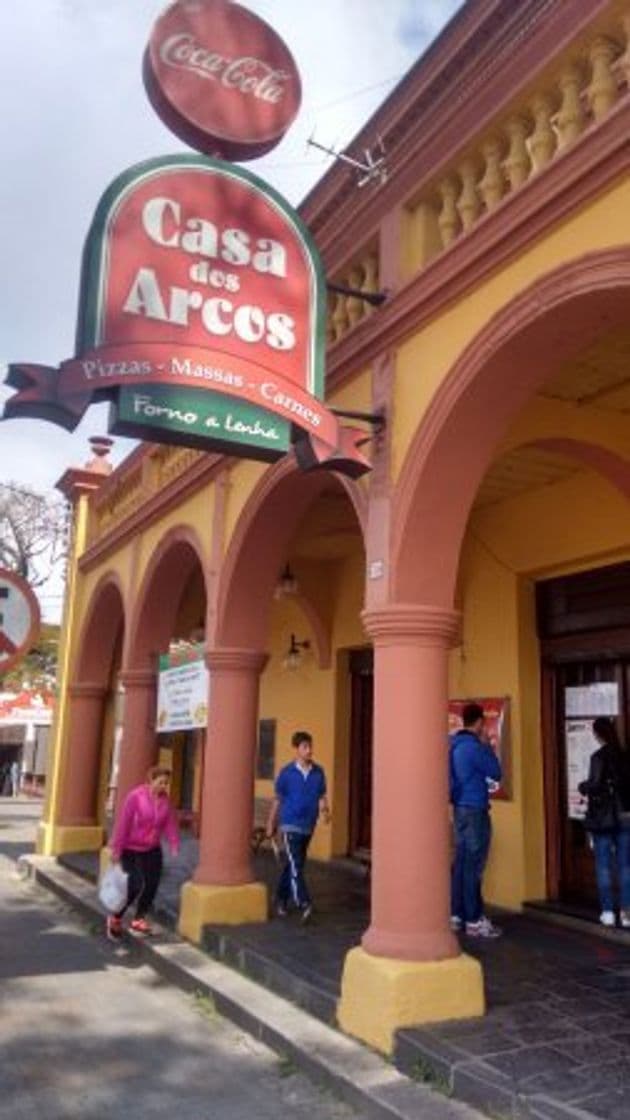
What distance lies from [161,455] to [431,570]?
643 cm

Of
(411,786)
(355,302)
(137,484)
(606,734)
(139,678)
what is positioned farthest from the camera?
(137,484)

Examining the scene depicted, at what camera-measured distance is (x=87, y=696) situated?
45.1 ft

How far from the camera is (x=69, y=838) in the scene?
1330 cm

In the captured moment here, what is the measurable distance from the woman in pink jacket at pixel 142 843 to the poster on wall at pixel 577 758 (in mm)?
3280

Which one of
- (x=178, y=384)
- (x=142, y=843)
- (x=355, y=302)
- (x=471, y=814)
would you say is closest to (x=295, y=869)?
(x=142, y=843)

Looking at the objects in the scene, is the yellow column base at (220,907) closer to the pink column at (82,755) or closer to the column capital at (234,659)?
the column capital at (234,659)

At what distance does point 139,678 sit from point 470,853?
4942mm

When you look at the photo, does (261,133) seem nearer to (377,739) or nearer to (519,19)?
(519,19)

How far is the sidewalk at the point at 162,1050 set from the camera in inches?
180

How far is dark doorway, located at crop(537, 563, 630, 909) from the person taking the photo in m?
7.77

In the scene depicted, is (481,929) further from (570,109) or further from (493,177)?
(570,109)

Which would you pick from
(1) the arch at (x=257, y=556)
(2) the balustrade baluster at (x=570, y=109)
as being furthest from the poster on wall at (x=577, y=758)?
(2) the balustrade baluster at (x=570, y=109)

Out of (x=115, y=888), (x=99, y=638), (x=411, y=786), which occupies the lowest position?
(x=115, y=888)

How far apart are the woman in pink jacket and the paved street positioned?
37 centimetres
